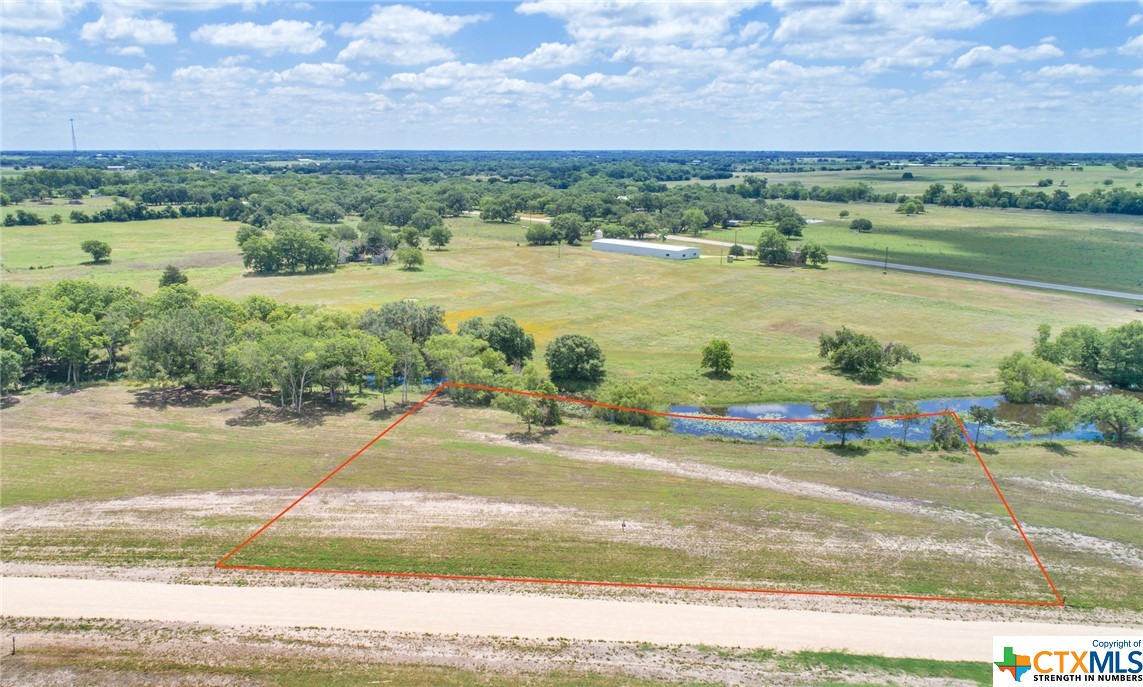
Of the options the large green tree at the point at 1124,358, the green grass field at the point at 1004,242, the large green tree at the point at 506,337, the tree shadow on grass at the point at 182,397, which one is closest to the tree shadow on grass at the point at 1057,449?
the large green tree at the point at 1124,358

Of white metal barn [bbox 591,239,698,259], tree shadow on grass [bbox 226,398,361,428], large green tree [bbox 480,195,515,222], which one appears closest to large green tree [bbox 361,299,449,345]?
tree shadow on grass [bbox 226,398,361,428]

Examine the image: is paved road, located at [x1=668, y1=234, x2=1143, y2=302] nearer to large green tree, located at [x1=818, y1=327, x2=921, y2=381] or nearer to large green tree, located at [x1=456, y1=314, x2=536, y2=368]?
large green tree, located at [x1=818, y1=327, x2=921, y2=381]

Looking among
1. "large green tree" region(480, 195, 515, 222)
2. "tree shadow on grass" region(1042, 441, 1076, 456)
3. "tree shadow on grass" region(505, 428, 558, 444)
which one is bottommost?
"tree shadow on grass" region(505, 428, 558, 444)

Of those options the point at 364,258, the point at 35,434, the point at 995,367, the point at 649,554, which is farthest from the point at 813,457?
the point at 364,258

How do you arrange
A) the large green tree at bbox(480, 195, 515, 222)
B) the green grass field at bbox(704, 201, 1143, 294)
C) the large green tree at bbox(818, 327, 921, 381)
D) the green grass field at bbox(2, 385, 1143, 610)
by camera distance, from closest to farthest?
1. the green grass field at bbox(2, 385, 1143, 610)
2. the large green tree at bbox(818, 327, 921, 381)
3. the green grass field at bbox(704, 201, 1143, 294)
4. the large green tree at bbox(480, 195, 515, 222)

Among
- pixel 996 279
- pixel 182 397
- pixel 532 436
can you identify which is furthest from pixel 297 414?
pixel 996 279

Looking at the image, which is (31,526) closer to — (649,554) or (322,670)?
(322,670)
